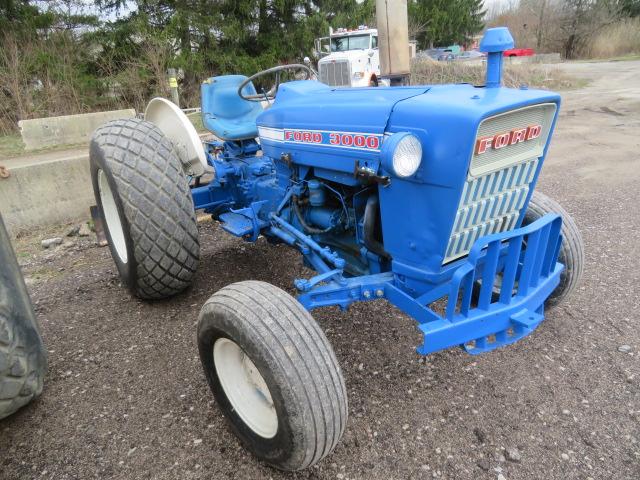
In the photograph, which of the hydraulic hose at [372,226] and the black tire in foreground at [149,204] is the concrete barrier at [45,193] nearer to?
the black tire in foreground at [149,204]

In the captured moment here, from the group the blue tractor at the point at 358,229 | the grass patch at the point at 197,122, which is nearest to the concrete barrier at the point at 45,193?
the blue tractor at the point at 358,229

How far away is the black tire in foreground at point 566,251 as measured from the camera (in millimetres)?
2578

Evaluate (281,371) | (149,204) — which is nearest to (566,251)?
(281,371)

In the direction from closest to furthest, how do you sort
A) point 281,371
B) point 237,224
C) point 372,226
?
point 281,371
point 372,226
point 237,224

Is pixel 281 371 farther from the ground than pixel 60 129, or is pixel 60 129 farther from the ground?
pixel 60 129

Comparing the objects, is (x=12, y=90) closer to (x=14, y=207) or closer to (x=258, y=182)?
(x=14, y=207)

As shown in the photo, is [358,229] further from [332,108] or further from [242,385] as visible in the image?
[242,385]

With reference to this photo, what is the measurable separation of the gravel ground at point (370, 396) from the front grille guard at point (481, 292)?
0.44 meters

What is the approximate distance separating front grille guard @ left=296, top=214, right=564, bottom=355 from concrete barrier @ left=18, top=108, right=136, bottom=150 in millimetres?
5547

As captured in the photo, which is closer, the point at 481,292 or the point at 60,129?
the point at 481,292

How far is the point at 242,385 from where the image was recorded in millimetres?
2131

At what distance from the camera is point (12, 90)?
945 centimetres

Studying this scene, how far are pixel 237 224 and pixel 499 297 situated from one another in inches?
74.8

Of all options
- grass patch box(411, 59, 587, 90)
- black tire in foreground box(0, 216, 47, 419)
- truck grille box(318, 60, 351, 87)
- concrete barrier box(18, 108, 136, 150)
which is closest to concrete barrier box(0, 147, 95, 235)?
concrete barrier box(18, 108, 136, 150)
